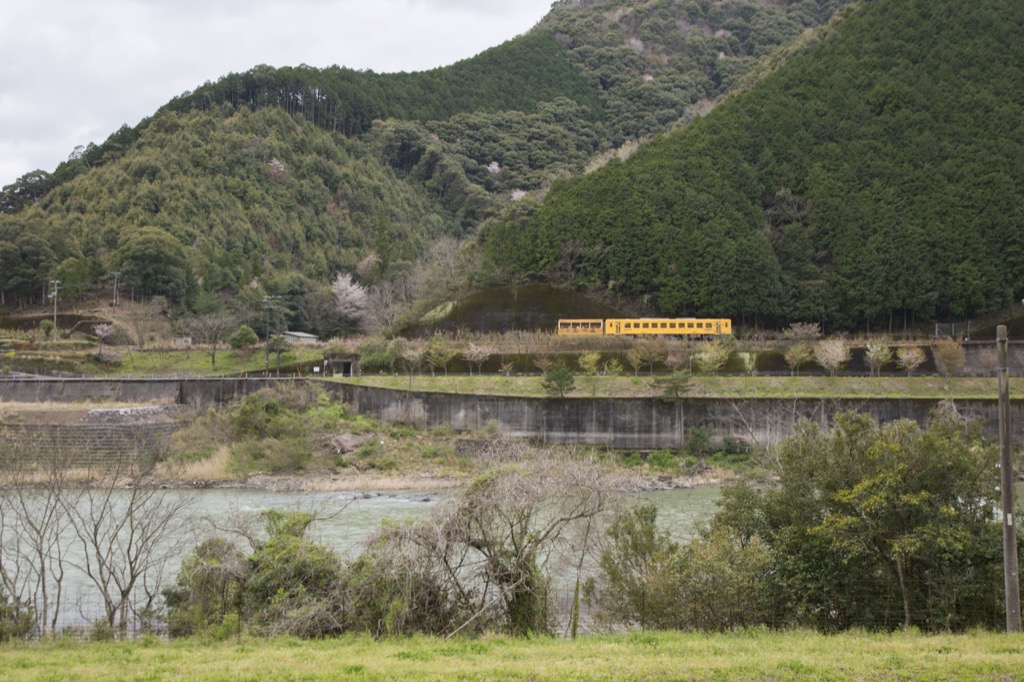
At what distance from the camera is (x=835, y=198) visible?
4750cm

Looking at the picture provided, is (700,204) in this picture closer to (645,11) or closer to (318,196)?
(318,196)

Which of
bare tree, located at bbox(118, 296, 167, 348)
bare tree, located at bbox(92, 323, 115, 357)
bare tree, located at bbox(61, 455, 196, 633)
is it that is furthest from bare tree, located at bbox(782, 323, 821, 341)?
bare tree, located at bbox(92, 323, 115, 357)

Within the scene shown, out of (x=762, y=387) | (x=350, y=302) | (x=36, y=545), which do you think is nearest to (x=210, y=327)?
(x=350, y=302)

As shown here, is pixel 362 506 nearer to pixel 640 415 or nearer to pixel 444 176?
pixel 640 415

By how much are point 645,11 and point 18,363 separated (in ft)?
325

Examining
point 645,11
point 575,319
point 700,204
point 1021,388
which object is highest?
point 645,11

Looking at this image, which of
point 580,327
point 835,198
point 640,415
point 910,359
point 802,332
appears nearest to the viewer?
point 640,415

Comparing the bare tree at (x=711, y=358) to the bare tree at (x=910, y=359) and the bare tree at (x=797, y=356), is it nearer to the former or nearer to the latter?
the bare tree at (x=797, y=356)

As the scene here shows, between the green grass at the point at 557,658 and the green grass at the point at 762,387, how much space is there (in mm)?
22869

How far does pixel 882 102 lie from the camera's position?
5228 centimetres

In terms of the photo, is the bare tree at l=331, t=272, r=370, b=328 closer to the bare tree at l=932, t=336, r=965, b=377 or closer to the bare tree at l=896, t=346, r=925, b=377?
the bare tree at l=896, t=346, r=925, b=377

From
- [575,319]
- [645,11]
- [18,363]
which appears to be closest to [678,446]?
[575,319]

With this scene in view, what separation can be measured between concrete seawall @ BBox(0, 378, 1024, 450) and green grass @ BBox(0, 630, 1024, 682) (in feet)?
68.2

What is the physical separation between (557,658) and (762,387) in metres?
26.4
